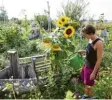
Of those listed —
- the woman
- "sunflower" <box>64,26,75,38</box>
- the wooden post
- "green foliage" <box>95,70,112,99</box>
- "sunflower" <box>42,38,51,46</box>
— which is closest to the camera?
the woman

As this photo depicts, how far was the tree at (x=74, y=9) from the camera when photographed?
13.0m

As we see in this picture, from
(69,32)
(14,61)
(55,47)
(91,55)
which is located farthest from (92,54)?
(14,61)

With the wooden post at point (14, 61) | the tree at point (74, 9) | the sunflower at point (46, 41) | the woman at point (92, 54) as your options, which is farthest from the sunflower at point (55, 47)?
the tree at point (74, 9)

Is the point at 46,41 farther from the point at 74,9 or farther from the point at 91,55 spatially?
the point at 74,9

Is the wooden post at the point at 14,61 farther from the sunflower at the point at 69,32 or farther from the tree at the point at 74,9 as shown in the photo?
the tree at the point at 74,9

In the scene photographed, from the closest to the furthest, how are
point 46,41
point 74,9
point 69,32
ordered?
point 69,32 → point 46,41 → point 74,9

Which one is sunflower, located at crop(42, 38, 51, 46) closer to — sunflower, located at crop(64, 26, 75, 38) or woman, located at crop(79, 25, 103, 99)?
sunflower, located at crop(64, 26, 75, 38)

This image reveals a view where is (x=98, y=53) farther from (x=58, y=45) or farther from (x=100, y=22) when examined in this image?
(x=100, y=22)

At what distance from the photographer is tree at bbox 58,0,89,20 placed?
42.7 ft

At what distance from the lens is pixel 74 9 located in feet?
43.6

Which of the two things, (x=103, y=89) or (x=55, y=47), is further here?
(x=55, y=47)

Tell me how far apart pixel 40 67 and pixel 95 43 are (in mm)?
2023

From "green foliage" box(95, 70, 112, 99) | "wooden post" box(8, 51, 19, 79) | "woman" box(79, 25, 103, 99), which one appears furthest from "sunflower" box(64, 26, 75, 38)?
"wooden post" box(8, 51, 19, 79)

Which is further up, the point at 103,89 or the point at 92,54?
the point at 92,54
